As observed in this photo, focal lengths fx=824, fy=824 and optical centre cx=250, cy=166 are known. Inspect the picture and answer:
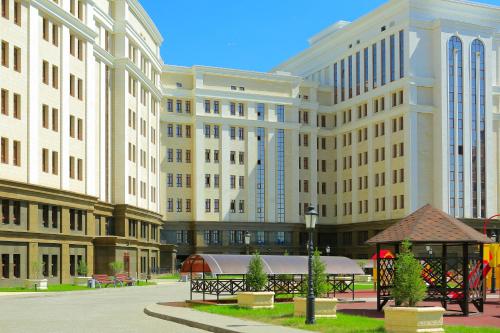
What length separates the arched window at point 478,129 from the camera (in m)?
94.3

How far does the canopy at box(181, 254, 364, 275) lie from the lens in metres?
35.4

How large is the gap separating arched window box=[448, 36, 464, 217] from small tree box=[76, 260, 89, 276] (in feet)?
154

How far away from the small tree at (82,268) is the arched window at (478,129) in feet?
164

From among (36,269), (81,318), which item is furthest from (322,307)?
(36,269)

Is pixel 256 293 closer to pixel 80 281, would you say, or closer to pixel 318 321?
pixel 318 321

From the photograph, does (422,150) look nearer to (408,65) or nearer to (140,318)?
(408,65)

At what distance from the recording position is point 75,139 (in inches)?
2461

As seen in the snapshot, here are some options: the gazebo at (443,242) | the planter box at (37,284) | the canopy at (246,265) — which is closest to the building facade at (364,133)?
the planter box at (37,284)

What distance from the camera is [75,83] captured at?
6262 centimetres

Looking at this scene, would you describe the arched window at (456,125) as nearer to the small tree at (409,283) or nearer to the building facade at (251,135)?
the building facade at (251,135)

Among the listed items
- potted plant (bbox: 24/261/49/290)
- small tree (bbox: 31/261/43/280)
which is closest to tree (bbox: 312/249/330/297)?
potted plant (bbox: 24/261/49/290)

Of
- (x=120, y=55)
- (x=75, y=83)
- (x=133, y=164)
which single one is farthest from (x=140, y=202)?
(x=75, y=83)

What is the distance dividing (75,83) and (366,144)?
48985 mm

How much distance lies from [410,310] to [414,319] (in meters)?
0.23
